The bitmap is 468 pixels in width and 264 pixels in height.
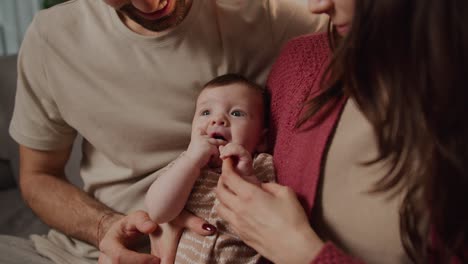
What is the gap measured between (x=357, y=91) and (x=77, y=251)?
96cm

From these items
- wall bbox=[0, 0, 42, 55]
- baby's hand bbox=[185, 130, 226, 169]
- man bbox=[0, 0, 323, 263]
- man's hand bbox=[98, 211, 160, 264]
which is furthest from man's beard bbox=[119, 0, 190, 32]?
wall bbox=[0, 0, 42, 55]

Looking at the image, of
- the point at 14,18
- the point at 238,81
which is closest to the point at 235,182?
the point at 238,81

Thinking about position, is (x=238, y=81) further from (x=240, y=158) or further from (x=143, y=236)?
(x=143, y=236)

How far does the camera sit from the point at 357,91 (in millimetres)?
911

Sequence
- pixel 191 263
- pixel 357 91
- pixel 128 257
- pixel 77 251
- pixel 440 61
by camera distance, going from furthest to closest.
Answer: pixel 77 251 < pixel 128 257 < pixel 191 263 < pixel 357 91 < pixel 440 61

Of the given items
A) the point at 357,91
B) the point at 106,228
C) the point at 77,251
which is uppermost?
the point at 357,91

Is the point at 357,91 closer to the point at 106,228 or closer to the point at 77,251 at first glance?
the point at 106,228

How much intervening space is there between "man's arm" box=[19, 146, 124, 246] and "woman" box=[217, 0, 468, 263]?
20.2 inches

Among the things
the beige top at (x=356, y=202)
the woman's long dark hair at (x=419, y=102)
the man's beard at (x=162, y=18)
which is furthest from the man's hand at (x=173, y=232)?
the man's beard at (x=162, y=18)

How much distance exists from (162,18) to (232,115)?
301 millimetres

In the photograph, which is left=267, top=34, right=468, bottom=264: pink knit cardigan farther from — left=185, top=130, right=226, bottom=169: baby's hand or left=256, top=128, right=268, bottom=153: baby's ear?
left=185, top=130, right=226, bottom=169: baby's hand

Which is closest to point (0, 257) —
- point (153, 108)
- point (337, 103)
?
point (153, 108)

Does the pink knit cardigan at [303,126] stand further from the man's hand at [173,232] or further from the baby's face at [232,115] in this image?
the man's hand at [173,232]

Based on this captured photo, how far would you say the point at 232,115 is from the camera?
120 centimetres
